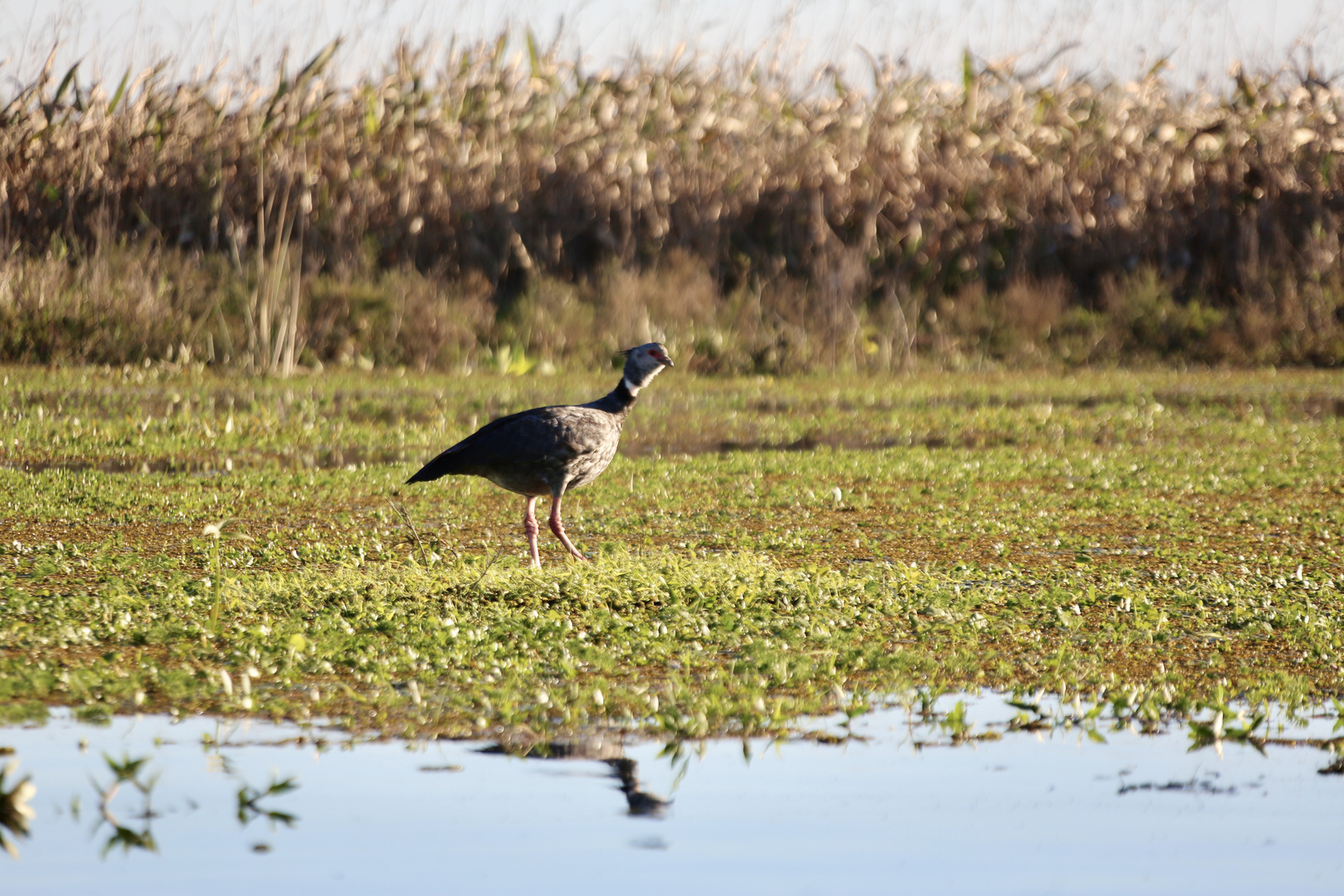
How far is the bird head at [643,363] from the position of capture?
380 inches

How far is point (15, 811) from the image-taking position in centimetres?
451

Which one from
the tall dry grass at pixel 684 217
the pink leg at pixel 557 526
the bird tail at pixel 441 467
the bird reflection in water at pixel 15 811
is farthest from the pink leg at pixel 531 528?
the tall dry grass at pixel 684 217

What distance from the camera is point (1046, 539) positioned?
964 cm

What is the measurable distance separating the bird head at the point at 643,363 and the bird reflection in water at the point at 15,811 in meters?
5.38

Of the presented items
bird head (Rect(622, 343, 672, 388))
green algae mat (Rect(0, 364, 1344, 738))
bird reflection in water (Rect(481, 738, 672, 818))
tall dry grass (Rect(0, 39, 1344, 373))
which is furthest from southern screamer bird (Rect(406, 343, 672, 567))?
tall dry grass (Rect(0, 39, 1344, 373))

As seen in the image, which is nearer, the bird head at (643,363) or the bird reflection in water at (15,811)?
the bird reflection in water at (15,811)

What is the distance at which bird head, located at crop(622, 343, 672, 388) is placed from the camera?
965 cm

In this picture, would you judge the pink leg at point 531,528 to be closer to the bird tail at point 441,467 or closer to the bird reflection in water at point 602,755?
the bird tail at point 441,467

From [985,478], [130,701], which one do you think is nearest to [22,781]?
[130,701]

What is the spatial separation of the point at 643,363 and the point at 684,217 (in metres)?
13.2

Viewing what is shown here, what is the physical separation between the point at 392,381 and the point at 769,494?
7782 mm

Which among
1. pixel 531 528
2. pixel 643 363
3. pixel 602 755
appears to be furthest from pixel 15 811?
pixel 643 363

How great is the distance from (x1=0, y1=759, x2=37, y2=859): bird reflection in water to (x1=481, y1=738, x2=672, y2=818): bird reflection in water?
132cm

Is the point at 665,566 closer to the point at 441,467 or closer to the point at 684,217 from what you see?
the point at 441,467
